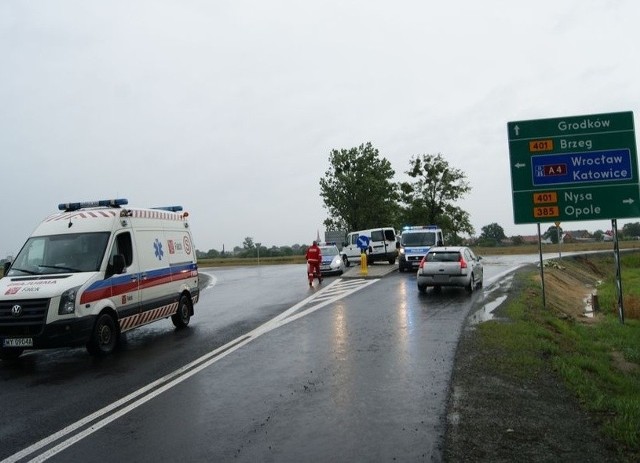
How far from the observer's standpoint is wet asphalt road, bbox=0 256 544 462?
5066mm

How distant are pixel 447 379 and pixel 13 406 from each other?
545cm

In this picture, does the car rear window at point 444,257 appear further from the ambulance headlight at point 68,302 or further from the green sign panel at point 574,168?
the ambulance headlight at point 68,302

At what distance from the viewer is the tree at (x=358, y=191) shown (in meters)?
65.8

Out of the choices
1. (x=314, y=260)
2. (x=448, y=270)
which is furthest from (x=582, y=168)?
(x=314, y=260)

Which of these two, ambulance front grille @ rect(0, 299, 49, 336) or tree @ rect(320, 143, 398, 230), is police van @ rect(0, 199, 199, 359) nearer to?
ambulance front grille @ rect(0, 299, 49, 336)

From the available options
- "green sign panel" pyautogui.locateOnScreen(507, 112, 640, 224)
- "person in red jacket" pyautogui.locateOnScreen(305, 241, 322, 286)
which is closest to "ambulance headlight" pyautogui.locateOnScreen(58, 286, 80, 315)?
"green sign panel" pyautogui.locateOnScreen(507, 112, 640, 224)

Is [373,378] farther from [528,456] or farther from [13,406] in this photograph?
[13,406]

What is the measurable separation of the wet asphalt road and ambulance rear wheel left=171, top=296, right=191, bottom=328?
0.83 feet

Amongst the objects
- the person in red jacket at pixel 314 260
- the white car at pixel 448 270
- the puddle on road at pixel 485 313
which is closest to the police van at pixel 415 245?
the person in red jacket at pixel 314 260

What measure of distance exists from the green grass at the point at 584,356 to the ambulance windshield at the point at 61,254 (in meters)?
7.08

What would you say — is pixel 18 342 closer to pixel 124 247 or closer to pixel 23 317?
pixel 23 317

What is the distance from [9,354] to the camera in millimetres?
9641

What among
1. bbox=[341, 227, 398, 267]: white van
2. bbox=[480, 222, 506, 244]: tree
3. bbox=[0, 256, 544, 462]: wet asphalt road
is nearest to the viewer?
bbox=[0, 256, 544, 462]: wet asphalt road

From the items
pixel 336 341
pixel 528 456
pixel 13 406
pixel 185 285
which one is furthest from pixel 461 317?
pixel 13 406
